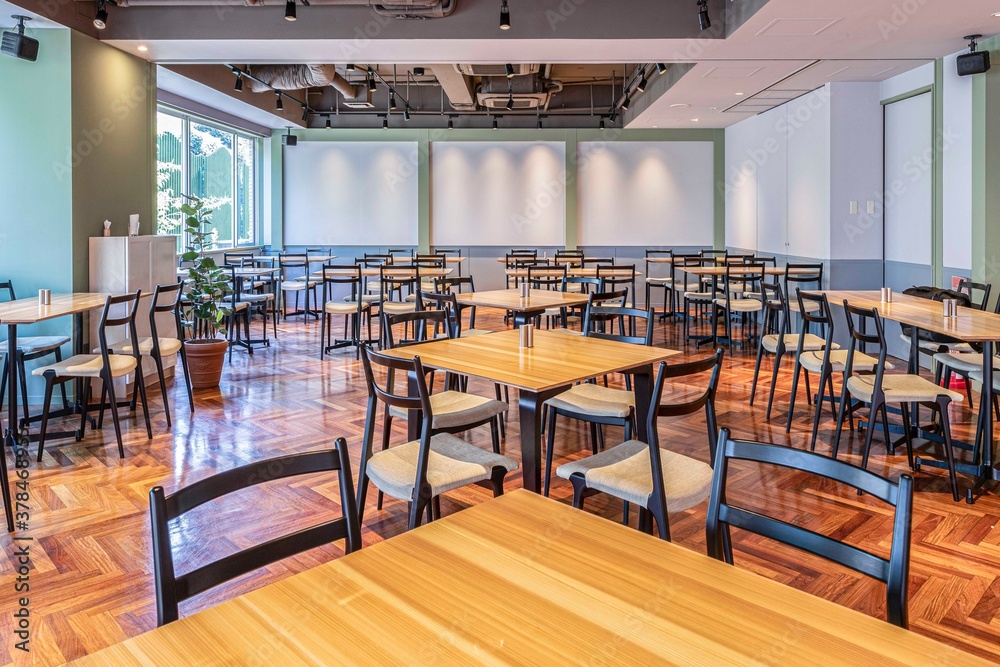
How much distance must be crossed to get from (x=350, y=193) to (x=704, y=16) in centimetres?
765

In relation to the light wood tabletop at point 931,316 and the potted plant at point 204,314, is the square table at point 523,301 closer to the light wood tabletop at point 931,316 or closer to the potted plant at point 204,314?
the light wood tabletop at point 931,316

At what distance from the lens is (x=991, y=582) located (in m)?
2.82

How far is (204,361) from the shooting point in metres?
6.27

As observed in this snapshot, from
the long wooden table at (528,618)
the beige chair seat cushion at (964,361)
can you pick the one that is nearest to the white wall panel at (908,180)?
the beige chair seat cushion at (964,361)

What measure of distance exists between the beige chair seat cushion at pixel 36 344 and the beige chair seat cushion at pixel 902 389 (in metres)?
4.87

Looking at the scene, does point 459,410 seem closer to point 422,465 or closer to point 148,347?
point 422,465

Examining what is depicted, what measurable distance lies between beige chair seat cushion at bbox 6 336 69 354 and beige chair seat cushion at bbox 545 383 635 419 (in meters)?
3.29

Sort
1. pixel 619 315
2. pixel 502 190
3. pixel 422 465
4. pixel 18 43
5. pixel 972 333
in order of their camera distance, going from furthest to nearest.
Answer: pixel 502 190 < pixel 18 43 < pixel 619 315 < pixel 972 333 < pixel 422 465

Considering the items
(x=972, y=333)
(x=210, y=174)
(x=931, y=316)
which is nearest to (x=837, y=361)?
(x=931, y=316)

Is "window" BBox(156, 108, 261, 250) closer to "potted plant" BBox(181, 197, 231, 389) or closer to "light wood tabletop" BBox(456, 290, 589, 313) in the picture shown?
"potted plant" BBox(181, 197, 231, 389)

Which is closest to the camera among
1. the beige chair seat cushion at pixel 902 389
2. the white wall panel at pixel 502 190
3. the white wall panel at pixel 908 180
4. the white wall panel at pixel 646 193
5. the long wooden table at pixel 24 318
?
the beige chair seat cushion at pixel 902 389

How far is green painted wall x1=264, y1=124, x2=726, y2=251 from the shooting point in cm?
1223

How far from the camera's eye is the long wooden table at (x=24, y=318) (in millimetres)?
4148

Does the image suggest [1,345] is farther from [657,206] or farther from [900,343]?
[657,206]
